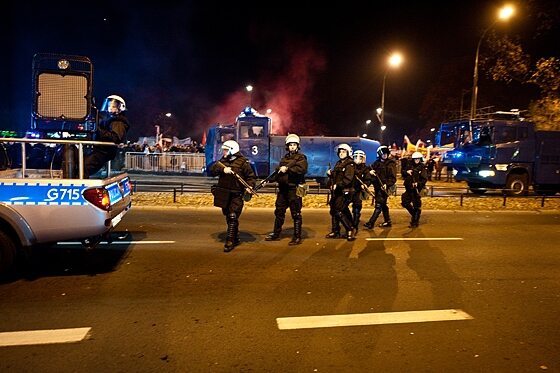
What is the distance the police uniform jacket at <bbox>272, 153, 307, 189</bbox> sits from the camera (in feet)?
25.8

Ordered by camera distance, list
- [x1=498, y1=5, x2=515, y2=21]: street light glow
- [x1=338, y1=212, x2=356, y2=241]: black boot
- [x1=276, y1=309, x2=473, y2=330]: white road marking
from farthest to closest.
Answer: [x1=498, y1=5, x2=515, y2=21]: street light glow → [x1=338, y1=212, x2=356, y2=241]: black boot → [x1=276, y1=309, x2=473, y2=330]: white road marking

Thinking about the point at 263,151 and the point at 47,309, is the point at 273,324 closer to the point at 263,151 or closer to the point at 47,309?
the point at 47,309

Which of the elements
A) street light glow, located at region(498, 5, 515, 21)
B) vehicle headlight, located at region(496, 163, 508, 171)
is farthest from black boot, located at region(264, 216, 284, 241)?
street light glow, located at region(498, 5, 515, 21)

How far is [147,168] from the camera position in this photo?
85.1 feet

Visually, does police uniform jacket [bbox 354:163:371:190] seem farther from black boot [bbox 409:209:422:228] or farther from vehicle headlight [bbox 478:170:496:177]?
vehicle headlight [bbox 478:170:496:177]

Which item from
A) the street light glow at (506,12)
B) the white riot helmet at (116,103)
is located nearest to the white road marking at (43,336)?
the white riot helmet at (116,103)

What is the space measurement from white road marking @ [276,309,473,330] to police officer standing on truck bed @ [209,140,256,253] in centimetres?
312

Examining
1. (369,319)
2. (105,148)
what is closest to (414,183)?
(369,319)

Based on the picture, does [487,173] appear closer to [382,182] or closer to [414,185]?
[414,185]

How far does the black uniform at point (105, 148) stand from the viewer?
6.32 metres

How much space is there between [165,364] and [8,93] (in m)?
31.6

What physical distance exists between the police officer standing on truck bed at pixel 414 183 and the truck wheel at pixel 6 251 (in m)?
7.68

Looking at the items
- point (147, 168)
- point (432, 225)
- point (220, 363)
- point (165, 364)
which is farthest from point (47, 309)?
point (147, 168)

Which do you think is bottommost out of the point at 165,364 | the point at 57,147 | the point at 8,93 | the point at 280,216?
the point at 165,364
